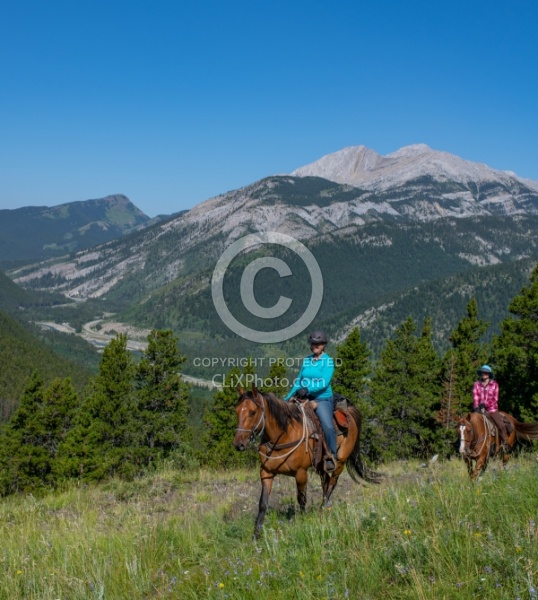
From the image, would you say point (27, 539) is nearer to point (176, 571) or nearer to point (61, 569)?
point (61, 569)

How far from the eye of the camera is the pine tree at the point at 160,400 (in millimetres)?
36906

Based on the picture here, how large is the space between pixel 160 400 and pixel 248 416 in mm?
30374

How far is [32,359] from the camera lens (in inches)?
5896

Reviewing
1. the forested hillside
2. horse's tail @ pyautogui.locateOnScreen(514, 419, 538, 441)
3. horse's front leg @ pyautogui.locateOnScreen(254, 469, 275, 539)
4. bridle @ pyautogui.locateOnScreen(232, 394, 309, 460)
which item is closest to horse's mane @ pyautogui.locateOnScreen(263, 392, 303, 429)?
bridle @ pyautogui.locateOnScreen(232, 394, 309, 460)

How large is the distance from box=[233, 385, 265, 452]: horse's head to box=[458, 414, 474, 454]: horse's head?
6238 mm

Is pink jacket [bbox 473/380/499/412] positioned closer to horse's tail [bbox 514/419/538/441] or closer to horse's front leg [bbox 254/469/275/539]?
horse's tail [bbox 514/419/538/441]

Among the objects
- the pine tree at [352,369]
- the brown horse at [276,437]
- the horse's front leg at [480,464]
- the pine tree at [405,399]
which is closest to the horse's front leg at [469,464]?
the horse's front leg at [480,464]

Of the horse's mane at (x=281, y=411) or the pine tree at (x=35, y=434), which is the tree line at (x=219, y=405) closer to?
the pine tree at (x=35, y=434)

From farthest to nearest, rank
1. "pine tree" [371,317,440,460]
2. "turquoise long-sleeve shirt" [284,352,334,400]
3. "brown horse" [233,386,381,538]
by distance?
"pine tree" [371,317,440,460] < "turquoise long-sleeve shirt" [284,352,334,400] < "brown horse" [233,386,381,538]

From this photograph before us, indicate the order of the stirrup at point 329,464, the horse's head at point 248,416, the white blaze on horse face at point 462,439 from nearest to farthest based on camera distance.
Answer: the horse's head at point 248,416 < the stirrup at point 329,464 < the white blaze on horse face at point 462,439

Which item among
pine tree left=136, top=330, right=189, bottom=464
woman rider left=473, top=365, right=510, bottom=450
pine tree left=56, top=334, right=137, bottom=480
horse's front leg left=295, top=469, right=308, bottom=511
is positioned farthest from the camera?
pine tree left=136, top=330, right=189, bottom=464

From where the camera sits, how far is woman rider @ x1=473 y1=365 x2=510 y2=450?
46.6 feet

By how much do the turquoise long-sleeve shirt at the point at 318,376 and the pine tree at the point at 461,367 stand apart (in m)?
23.5

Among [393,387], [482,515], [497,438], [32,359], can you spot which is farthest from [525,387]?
[32,359]
